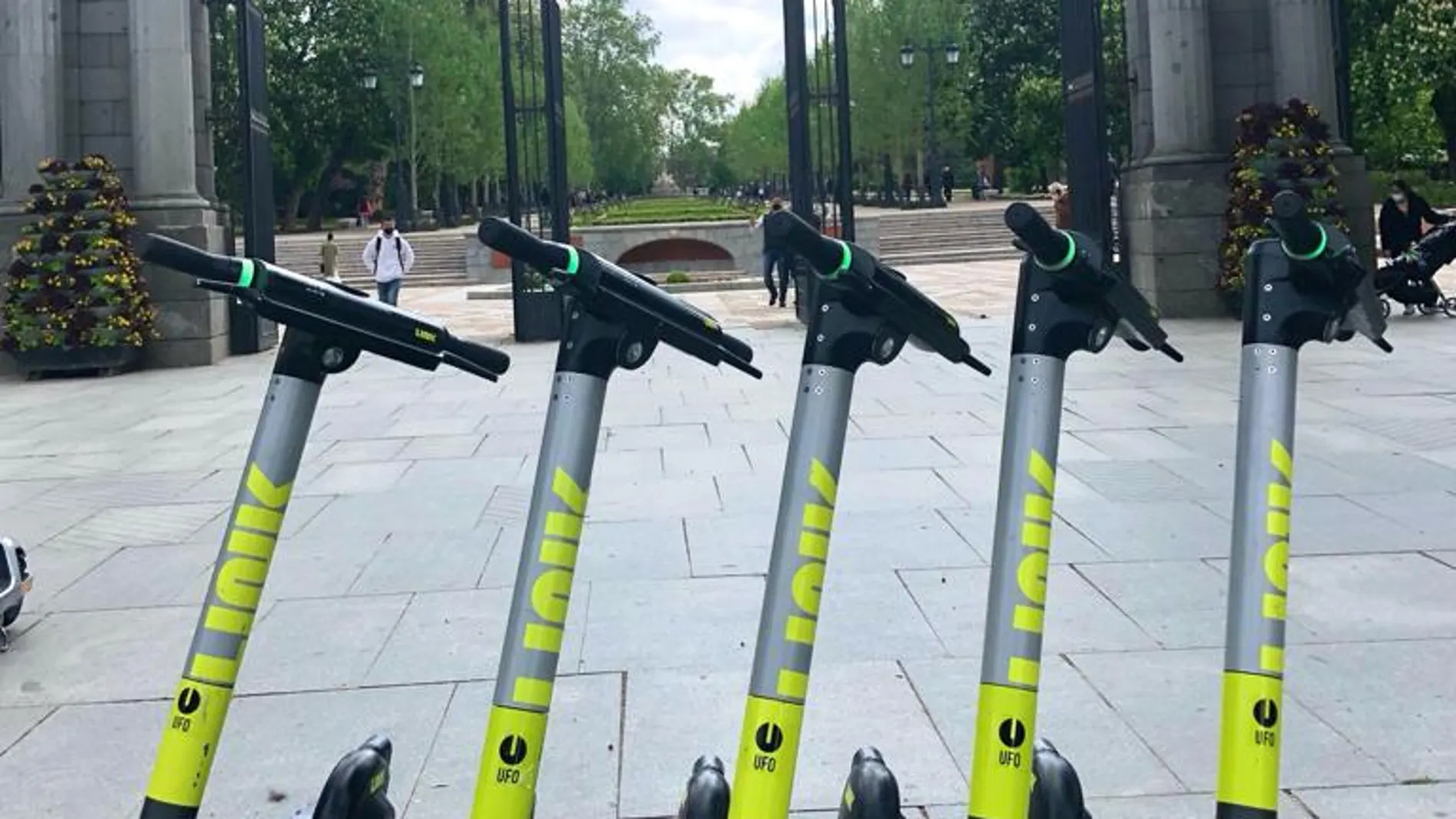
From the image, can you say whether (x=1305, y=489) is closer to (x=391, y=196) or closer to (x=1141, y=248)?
(x=1141, y=248)

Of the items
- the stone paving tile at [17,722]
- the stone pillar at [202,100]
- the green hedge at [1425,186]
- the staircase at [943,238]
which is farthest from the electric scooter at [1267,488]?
the green hedge at [1425,186]

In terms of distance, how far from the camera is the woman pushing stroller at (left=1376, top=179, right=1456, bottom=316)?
47.1ft

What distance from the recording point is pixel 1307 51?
1455cm

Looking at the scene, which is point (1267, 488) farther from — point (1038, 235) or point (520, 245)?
point (520, 245)

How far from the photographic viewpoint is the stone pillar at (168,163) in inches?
552

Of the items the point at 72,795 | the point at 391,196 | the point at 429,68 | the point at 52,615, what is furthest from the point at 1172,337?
the point at 391,196

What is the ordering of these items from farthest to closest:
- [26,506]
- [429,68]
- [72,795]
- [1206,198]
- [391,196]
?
[391,196]
[429,68]
[1206,198]
[26,506]
[72,795]

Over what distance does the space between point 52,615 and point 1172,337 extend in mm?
11115

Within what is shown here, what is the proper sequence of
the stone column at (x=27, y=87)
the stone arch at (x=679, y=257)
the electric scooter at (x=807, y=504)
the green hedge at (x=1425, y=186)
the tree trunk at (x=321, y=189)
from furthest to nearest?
the tree trunk at (x=321, y=189), the green hedge at (x=1425, y=186), the stone arch at (x=679, y=257), the stone column at (x=27, y=87), the electric scooter at (x=807, y=504)

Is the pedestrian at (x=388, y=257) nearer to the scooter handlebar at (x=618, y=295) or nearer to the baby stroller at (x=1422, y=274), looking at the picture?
the baby stroller at (x=1422, y=274)

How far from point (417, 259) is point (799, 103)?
2241cm

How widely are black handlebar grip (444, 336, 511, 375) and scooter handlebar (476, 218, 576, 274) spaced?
0.24m

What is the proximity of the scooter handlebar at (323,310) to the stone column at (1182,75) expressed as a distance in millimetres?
13890

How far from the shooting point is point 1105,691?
3.82 m
